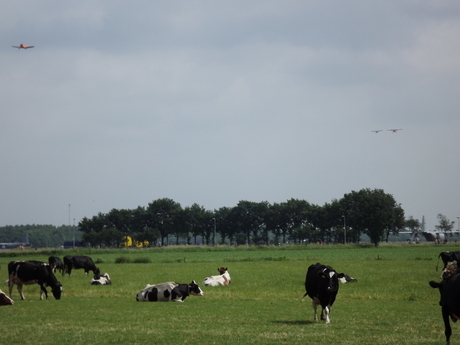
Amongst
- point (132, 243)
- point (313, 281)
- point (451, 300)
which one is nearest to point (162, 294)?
point (313, 281)

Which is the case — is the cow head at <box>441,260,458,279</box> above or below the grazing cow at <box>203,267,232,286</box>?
above

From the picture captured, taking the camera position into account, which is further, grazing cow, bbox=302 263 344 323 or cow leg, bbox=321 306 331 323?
grazing cow, bbox=302 263 344 323

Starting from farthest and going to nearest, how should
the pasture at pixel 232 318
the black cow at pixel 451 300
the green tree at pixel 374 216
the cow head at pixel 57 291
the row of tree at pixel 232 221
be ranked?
the row of tree at pixel 232 221, the green tree at pixel 374 216, the cow head at pixel 57 291, the pasture at pixel 232 318, the black cow at pixel 451 300

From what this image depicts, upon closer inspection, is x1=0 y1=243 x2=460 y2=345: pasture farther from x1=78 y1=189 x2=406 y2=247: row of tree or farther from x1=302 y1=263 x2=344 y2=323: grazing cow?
x1=78 y1=189 x2=406 y2=247: row of tree

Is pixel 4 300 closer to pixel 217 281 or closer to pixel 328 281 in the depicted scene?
→ pixel 328 281

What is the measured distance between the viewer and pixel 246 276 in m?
39.5

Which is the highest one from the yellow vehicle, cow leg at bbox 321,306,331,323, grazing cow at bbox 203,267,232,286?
cow leg at bbox 321,306,331,323

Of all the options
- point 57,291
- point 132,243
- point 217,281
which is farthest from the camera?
point 132,243

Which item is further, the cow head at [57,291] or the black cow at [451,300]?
the cow head at [57,291]

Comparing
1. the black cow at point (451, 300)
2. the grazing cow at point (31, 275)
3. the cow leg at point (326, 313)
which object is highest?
the black cow at point (451, 300)

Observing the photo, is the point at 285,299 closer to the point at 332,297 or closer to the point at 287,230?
the point at 332,297

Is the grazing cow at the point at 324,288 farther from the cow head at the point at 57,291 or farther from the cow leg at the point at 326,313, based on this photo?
the cow head at the point at 57,291

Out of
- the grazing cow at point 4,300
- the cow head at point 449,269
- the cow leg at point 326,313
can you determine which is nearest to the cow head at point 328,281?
the cow leg at point 326,313

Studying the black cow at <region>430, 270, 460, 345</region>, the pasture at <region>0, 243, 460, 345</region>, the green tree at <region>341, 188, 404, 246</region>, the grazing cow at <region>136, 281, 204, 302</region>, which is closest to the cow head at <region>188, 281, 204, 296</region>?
the pasture at <region>0, 243, 460, 345</region>
